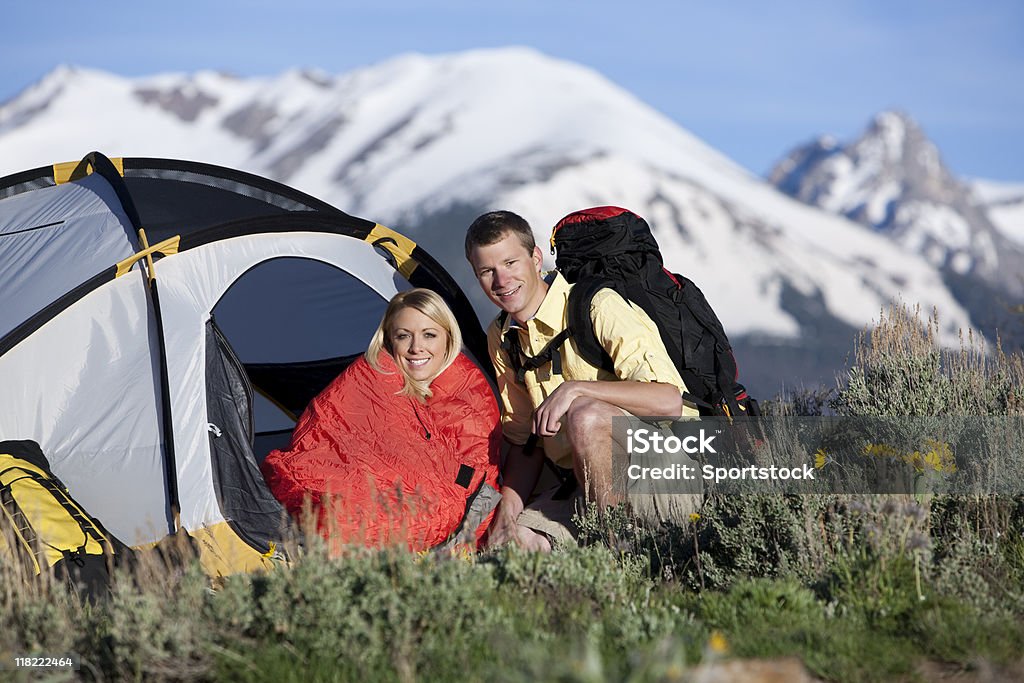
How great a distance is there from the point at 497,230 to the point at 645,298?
96 centimetres

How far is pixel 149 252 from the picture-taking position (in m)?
5.70

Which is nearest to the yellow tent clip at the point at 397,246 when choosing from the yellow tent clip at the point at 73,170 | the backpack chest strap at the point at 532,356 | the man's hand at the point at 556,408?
the backpack chest strap at the point at 532,356

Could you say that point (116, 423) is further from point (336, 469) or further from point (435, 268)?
point (435, 268)

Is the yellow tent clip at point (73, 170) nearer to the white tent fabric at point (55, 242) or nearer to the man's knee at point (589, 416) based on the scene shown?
the white tent fabric at point (55, 242)

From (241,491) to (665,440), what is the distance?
7.81 feet

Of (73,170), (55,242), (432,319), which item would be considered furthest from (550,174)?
(432,319)

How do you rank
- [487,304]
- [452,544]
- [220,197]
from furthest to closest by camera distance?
[487,304], [220,197], [452,544]

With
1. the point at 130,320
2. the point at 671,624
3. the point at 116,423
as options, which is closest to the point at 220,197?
the point at 130,320

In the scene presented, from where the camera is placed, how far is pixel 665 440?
18.4 feet

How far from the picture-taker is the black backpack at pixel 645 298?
5719mm

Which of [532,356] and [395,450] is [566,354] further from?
[395,450]

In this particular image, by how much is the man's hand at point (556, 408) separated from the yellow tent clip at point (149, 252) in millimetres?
2339

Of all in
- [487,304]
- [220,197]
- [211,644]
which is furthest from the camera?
[487,304]

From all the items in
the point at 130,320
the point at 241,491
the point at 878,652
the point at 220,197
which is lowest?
the point at 878,652
